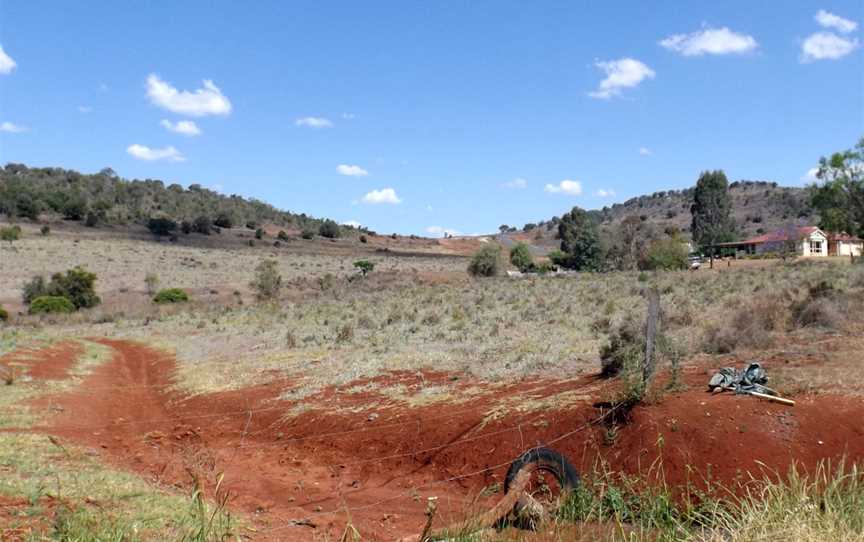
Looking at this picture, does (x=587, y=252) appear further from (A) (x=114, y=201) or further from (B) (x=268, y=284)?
(A) (x=114, y=201)

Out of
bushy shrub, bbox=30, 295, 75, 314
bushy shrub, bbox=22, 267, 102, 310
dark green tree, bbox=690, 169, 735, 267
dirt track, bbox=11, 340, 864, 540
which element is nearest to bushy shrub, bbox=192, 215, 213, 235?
bushy shrub, bbox=22, 267, 102, 310

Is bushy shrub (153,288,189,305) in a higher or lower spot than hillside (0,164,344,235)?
lower

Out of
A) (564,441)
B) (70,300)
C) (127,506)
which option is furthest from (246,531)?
(70,300)

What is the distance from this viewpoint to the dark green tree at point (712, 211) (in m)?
93.2

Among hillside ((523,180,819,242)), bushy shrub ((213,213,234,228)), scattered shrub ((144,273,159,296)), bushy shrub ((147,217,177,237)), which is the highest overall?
hillside ((523,180,819,242))

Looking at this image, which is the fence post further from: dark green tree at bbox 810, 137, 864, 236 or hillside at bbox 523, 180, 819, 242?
hillside at bbox 523, 180, 819, 242

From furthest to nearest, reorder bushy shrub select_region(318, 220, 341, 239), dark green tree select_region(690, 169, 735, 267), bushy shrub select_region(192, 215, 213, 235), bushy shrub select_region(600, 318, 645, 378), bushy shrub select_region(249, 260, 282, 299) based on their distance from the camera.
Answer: bushy shrub select_region(318, 220, 341, 239) < dark green tree select_region(690, 169, 735, 267) < bushy shrub select_region(192, 215, 213, 235) < bushy shrub select_region(249, 260, 282, 299) < bushy shrub select_region(600, 318, 645, 378)

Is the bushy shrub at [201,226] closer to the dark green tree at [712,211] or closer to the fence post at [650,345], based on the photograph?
the dark green tree at [712,211]

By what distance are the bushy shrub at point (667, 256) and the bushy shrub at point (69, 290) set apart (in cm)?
4306

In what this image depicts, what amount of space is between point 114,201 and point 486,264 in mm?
63819

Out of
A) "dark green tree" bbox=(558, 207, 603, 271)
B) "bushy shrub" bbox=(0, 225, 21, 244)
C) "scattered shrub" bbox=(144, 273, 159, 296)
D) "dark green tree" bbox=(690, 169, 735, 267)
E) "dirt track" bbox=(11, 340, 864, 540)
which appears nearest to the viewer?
"dirt track" bbox=(11, 340, 864, 540)

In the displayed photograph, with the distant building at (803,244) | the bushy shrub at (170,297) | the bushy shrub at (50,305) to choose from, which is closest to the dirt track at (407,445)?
the bushy shrub at (50,305)

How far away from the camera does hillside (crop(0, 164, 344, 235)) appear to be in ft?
266

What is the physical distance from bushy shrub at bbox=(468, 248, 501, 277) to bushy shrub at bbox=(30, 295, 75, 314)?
32895 millimetres
